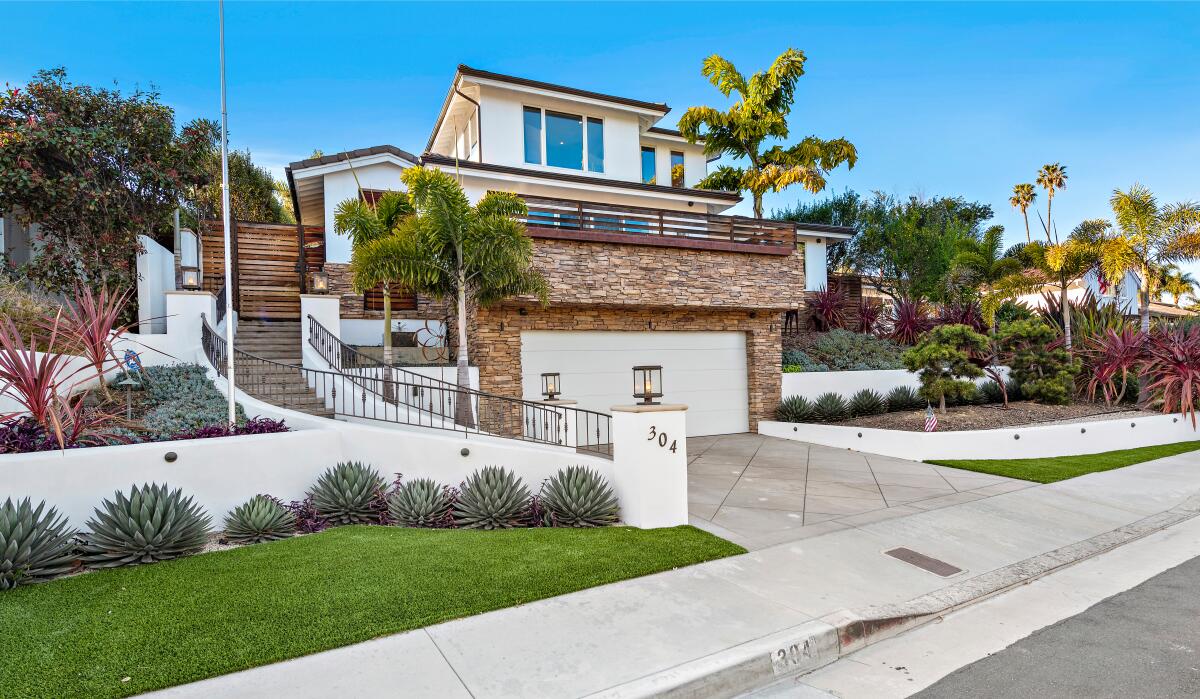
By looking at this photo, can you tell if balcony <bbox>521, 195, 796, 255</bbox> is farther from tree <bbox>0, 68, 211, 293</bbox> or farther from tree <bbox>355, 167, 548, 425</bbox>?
tree <bbox>0, 68, 211, 293</bbox>

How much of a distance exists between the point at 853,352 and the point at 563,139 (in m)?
10.5

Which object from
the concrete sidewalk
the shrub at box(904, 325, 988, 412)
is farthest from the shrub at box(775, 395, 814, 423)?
the concrete sidewalk

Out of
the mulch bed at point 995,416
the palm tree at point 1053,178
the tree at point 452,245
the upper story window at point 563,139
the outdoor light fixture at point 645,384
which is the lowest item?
the mulch bed at point 995,416

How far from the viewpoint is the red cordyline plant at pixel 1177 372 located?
12.7 meters

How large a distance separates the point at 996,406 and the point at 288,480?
14741 millimetres

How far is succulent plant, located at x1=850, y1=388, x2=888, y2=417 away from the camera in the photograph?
13.5 m

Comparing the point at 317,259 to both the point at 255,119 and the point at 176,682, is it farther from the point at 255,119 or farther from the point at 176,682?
the point at 176,682

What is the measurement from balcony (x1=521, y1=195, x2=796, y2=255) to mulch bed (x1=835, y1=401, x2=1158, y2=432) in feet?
15.3

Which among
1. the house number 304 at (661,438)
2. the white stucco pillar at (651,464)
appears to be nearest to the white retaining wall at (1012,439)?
the white stucco pillar at (651,464)

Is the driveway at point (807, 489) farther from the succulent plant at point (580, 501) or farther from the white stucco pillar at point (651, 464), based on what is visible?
the succulent plant at point (580, 501)

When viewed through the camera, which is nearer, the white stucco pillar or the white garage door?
the white stucco pillar

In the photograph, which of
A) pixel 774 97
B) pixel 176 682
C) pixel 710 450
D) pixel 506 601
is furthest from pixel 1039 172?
pixel 176 682

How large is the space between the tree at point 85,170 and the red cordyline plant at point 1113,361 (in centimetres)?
2084

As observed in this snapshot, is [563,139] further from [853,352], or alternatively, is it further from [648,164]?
[853,352]
